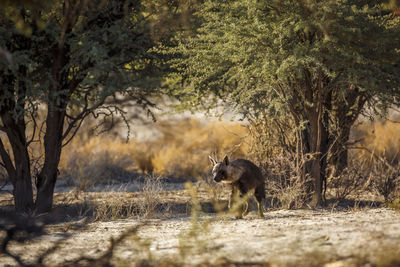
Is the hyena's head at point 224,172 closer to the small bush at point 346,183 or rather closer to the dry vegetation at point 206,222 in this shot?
the dry vegetation at point 206,222

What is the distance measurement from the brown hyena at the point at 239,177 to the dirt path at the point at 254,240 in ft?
1.37

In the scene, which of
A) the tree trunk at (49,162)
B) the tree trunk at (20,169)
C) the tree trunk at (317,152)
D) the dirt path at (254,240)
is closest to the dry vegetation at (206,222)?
the dirt path at (254,240)

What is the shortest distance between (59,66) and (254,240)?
16.3 ft

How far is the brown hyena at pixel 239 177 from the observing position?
28.5ft

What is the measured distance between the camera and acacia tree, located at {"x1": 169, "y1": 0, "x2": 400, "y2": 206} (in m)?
8.63

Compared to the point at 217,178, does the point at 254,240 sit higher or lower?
lower

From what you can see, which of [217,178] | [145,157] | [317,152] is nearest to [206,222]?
[217,178]

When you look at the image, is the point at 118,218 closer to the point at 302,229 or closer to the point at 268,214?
the point at 268,214

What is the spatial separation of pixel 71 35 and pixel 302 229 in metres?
5.09

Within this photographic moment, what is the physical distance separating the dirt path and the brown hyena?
42 cm

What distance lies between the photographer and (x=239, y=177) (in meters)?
8.76

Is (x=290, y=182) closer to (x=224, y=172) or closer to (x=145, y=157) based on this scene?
(x=224, y=172)

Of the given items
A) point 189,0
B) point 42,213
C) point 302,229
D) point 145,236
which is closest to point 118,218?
point 42,213

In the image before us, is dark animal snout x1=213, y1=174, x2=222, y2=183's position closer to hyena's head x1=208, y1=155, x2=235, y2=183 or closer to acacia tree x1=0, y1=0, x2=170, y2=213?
hyena's head x1=208, y1=155, x2=235, y2=183
